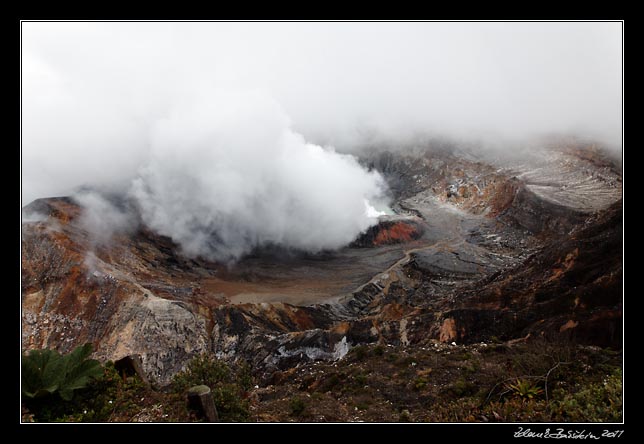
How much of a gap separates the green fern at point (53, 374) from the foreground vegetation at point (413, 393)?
28cm

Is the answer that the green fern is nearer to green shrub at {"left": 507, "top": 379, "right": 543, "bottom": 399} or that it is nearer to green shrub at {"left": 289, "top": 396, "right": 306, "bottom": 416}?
green shrub at {"left": 289, "top": 396, "right": 306, "bottom": 416}

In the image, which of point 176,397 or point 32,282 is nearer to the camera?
point 176,397

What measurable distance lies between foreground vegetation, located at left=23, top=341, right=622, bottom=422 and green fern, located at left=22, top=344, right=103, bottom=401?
0.92 feet

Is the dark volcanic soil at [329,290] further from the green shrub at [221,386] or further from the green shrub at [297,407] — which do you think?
the green shrub at [297,407]

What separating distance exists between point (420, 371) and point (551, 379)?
615 centimetres

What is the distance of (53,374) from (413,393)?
10898mm

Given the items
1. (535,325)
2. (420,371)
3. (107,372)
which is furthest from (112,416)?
(535,325)

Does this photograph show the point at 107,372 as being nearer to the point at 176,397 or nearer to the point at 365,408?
the point at 176,397

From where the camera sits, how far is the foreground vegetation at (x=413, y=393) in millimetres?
8258

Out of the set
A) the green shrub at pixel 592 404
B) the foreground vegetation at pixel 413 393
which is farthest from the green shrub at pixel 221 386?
the green shrub at pixel 592 404

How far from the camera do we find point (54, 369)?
854cm

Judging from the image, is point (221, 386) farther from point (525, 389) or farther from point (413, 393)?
point (525, 389)

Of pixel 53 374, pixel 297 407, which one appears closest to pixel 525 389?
pixel 297 407

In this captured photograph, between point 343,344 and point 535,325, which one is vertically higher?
point 535,325
